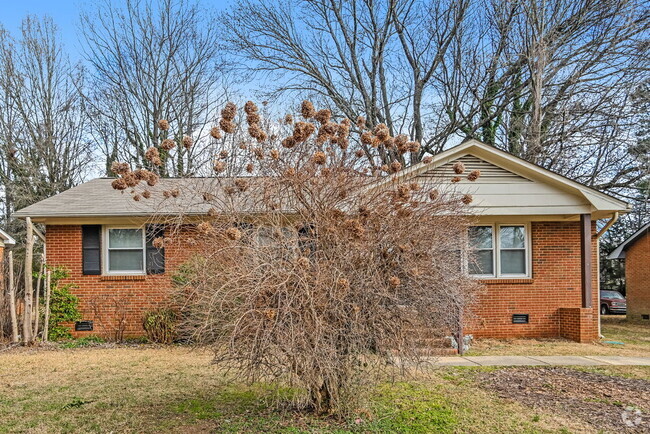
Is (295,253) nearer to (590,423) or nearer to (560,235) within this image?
(590,423)

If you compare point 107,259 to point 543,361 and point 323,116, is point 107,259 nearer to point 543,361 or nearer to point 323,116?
point 323,116

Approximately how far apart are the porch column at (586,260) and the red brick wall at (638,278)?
11626 millimetres

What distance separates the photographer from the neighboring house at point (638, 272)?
21422 mm

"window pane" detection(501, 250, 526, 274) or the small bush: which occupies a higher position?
"window pane" detection(501, 250, 526, 274)

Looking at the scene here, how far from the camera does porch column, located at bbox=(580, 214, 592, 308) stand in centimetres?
1160

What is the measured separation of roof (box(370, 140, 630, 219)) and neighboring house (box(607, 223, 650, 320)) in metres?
11.3

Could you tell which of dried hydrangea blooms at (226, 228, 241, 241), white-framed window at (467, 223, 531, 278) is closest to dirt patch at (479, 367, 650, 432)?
dried hydrangea blooms at (226, 228, 241, 241)

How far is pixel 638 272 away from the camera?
2227 centimetres

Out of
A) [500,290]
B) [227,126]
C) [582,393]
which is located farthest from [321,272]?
[500,290]

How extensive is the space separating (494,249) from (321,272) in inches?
341

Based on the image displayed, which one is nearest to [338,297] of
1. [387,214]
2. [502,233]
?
[387,214]

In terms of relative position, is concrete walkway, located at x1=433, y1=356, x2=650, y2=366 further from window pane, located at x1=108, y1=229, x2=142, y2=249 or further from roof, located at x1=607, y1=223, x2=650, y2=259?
roof, located at x1=607, y1=223, x2=650, y2=259

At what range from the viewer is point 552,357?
382 inches

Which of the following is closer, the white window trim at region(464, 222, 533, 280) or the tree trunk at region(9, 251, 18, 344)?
the tree trunk at region(9, 251, 18, 344)
